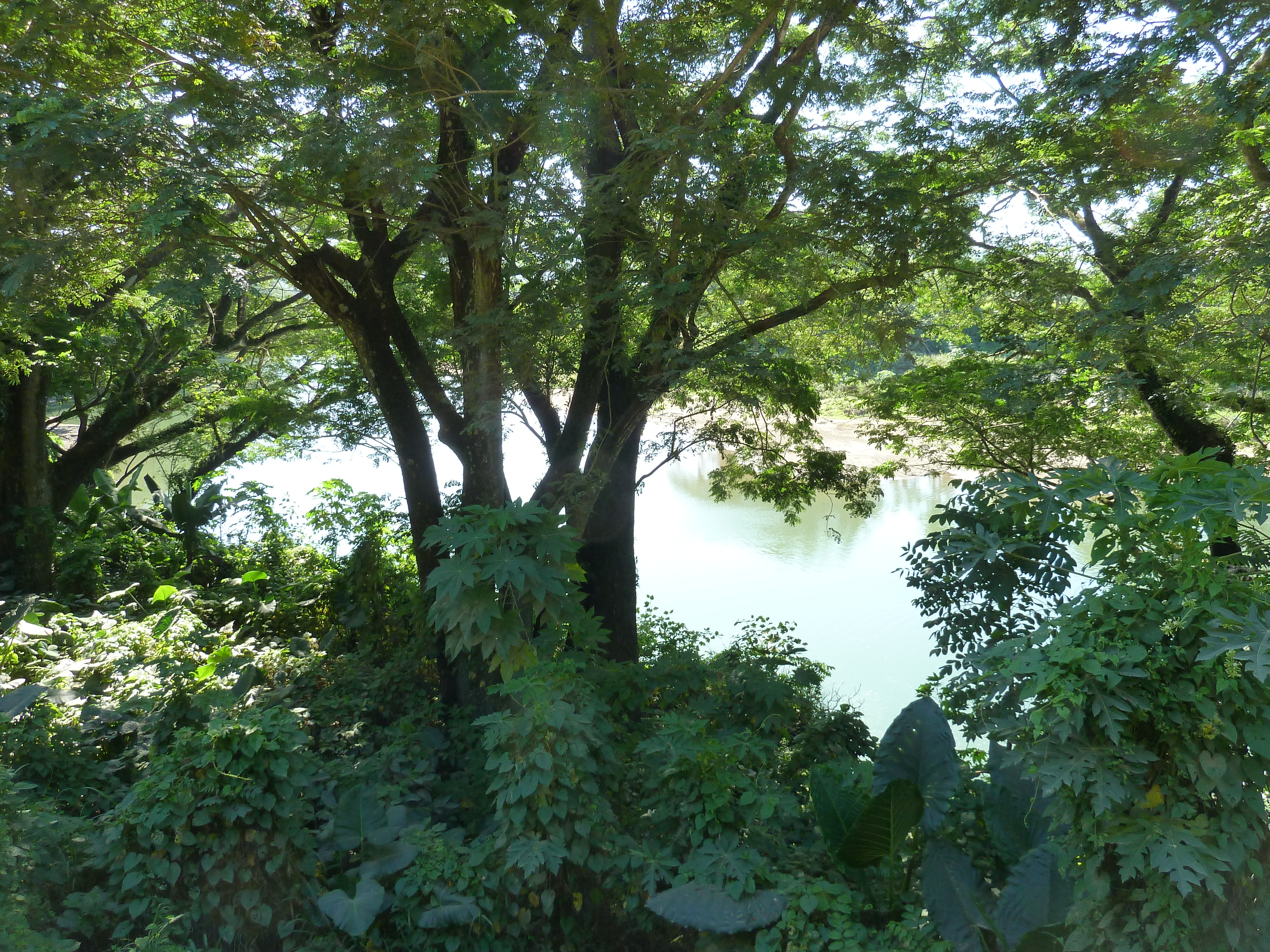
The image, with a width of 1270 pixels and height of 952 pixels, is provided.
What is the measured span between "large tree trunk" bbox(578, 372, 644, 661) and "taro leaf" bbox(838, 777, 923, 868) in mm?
3456

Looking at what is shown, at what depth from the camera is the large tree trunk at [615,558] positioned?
255 inches

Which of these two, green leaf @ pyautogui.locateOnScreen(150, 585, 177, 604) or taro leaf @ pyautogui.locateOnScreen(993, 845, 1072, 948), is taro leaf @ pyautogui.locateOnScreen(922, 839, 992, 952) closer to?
taro leaf @ pyautogui.locateOnScreen(993, 845, 1072, 948)

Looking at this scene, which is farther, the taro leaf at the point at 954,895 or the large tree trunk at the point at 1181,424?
the large tree trunk at the point at 1181,424

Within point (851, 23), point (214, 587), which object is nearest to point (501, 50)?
point (851, 23)

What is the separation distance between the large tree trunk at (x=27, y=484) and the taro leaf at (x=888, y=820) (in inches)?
280

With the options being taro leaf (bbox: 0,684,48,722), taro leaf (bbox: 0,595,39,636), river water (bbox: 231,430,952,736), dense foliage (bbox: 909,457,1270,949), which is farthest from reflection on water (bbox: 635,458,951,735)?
taro leaf (bbox: 0,595,39,636)

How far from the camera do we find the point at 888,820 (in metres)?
2.95

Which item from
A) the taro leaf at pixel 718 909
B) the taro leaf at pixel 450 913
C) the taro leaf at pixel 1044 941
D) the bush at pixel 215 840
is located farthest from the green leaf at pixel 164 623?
the taro leaf at pixel 1044 941

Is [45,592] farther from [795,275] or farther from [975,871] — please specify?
[975,871]

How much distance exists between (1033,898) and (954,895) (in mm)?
255

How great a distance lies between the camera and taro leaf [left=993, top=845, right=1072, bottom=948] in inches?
107

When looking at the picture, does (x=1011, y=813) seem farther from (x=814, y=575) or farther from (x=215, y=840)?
(x=814, y=575)

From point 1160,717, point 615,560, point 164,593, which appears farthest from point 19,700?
point 1160,717

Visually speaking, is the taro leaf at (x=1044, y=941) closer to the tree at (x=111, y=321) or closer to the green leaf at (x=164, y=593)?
the tree at (x=111, y=321)
